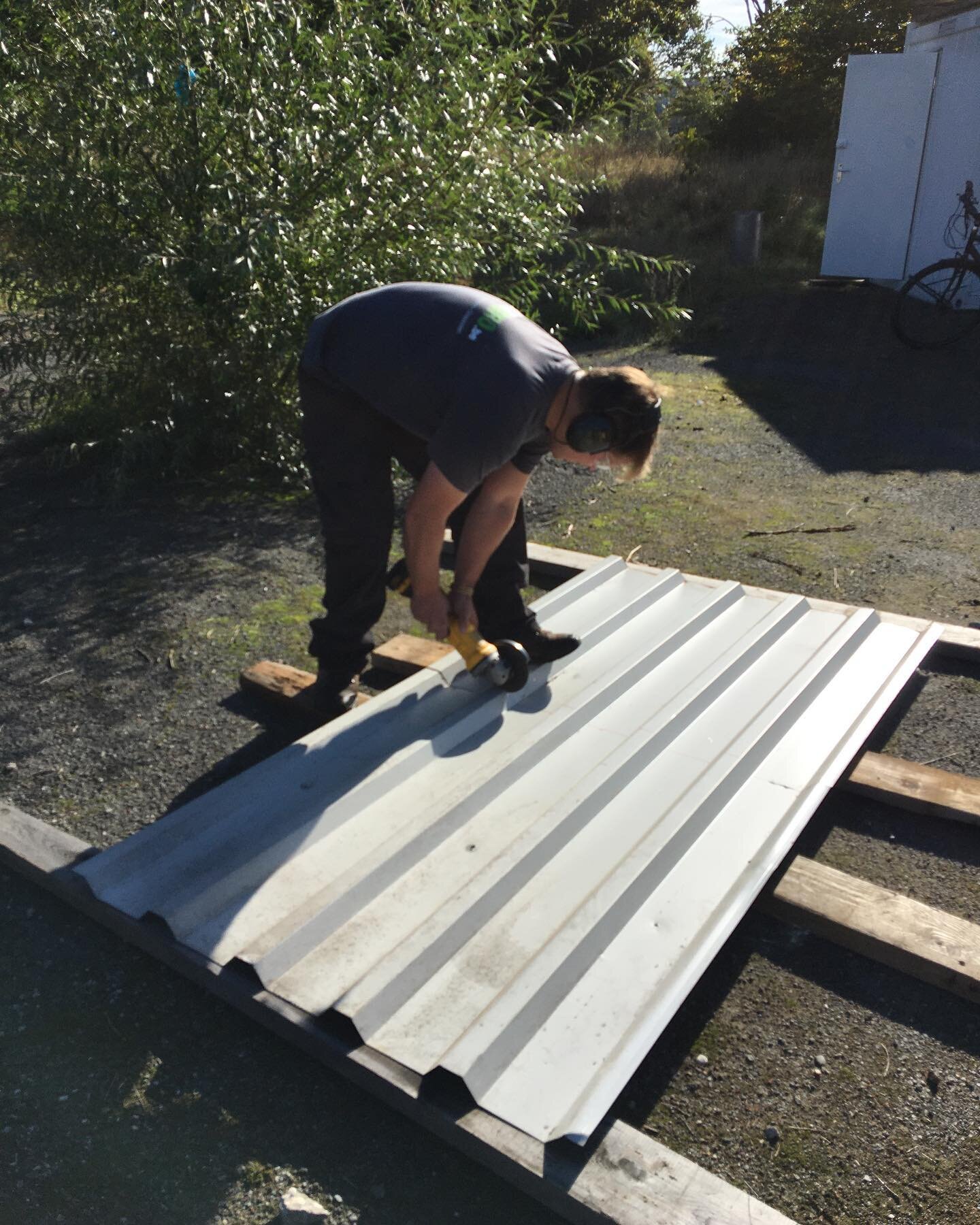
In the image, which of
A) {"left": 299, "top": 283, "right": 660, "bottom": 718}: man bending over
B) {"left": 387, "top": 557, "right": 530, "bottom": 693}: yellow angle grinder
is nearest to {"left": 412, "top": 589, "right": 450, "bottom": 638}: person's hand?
{"left": 299, "top": 283, "right": 660, "bottom": 718}: man bending over

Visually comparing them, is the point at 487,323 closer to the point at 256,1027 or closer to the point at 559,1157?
the point at 256,1027

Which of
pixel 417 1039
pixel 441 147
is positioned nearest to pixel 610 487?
pixel 441 147

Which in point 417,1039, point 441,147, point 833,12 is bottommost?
point 417,1039

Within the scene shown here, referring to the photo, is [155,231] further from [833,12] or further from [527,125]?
[833,12]

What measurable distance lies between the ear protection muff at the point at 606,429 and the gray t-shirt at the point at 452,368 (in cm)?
10

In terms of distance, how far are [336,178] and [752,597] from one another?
292 centimetres

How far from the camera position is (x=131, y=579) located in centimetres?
454

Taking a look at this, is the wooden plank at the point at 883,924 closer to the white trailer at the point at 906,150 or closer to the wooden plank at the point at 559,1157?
the wooden plank at the point at 559,1157

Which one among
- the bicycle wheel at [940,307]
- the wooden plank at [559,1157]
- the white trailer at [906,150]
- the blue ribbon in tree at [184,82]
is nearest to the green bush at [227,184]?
the blue ribbon in tree at [184,82]

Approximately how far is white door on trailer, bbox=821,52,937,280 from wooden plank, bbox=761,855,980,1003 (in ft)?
35.4

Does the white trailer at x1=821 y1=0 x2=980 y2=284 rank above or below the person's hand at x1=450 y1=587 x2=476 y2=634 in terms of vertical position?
above

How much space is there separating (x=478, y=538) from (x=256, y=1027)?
1386mm

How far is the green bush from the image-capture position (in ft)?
15.8

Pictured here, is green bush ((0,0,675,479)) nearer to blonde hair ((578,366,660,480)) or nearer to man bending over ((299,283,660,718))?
man bending over ((299,283,660,718))
